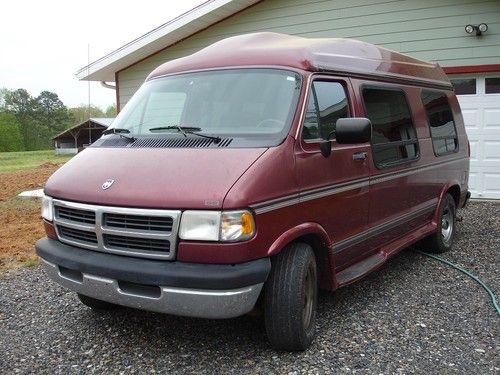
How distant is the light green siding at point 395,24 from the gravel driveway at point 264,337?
5.65m

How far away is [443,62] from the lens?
32.0 ft

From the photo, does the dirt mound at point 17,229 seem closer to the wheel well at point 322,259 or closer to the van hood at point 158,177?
the van hood at point 158,177

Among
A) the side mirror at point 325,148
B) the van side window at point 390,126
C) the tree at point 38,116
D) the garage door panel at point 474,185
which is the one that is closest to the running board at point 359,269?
the van side window at point 390,126

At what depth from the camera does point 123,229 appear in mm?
3418

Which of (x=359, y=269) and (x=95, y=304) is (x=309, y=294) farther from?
(x=95, y=304)

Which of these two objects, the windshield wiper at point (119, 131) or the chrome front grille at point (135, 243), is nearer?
the chrome front grille at point (135, 243)

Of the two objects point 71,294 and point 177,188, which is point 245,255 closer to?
point 177,188

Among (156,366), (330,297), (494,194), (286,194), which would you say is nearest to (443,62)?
(494,194)

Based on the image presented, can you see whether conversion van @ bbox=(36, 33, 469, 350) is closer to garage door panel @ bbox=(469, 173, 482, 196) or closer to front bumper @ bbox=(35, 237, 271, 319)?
front bumper @ bbox=(35, 237, 271, 319)

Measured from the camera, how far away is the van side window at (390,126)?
4816 mm

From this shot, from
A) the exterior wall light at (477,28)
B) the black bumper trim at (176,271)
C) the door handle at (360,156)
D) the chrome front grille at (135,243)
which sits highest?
the exterior wall light at (477,28)

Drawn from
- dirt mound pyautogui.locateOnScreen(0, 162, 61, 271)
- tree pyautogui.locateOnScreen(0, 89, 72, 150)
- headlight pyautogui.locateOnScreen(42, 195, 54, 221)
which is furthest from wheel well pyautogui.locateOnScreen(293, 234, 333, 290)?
tree pyautogui.locateOnScreen(0, 89, 72, 150)

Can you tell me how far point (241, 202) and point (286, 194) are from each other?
464 millimetres

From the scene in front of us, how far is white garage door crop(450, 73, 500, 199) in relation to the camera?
966 cm
